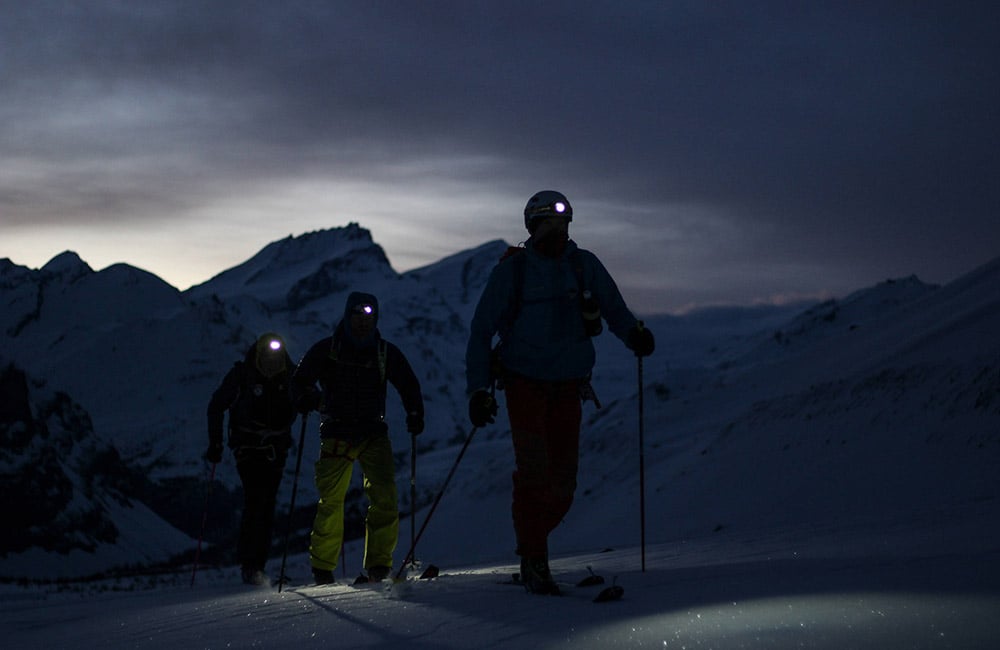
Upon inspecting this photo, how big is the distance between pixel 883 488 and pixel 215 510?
104 meters

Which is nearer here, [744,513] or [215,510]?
[744,513]

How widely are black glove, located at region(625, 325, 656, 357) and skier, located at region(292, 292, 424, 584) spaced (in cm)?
260

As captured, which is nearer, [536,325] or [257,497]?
[536,325]

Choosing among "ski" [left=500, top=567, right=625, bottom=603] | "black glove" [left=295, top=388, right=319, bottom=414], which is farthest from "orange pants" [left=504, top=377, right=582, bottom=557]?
"black glove" [left=295, top=388, right=319, bottom=414]

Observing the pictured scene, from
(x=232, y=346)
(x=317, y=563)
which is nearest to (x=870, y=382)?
(x=317, y=563)

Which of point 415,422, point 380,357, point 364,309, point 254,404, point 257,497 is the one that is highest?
point 364,309

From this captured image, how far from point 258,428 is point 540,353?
5.14 metres

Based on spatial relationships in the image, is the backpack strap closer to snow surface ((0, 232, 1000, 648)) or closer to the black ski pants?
snow surface ((0, 232, 1000, 648))

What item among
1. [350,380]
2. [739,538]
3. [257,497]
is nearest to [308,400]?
[350,380]

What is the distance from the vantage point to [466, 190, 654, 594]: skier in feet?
21.3

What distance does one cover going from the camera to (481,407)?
6449 mm

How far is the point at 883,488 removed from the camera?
1422 cm

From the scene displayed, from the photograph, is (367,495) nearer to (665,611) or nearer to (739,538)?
(739,538)

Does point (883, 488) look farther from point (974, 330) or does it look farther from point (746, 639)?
point (746, 639)
